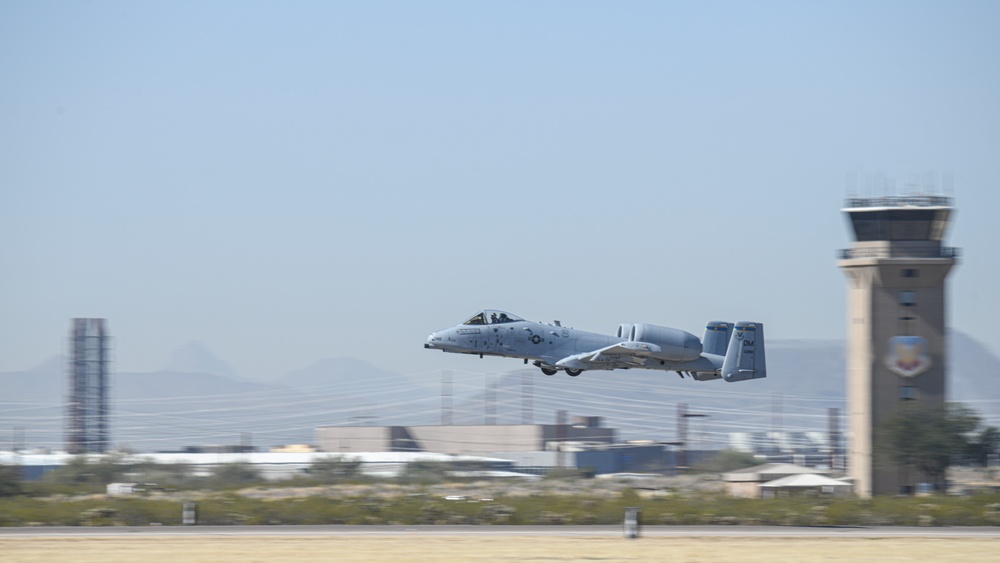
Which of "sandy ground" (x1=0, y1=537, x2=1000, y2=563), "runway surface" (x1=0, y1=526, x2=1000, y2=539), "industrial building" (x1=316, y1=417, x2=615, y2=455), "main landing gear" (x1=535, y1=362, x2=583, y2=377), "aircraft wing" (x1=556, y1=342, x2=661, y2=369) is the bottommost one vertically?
"industrial building" (x1=316, y1=417, x2=615, y2=455)

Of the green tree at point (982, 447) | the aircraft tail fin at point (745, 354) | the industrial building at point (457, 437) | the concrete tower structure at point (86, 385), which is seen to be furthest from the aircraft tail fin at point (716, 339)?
the concrete tower structure at point (86, 385)

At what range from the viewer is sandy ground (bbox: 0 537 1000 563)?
4584cm

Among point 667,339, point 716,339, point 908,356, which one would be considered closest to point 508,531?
point 667,339

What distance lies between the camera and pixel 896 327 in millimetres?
113312

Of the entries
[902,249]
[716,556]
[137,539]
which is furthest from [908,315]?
[137,539]

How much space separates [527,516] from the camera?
62031mm

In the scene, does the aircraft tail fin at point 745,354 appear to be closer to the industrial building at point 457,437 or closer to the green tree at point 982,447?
the green tree at point 982,447

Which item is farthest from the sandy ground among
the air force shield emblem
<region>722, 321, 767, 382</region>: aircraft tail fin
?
the air force shield emblem

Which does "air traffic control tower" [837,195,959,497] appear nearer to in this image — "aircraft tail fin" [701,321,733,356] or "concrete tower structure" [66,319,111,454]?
"aircraft tail fin" [701,321,733,356]

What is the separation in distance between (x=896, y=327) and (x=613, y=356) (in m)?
66.1

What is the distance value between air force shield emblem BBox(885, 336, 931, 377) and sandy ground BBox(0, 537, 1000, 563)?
60.2 m

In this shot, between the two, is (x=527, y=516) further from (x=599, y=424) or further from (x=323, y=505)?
(x=599, y=424)

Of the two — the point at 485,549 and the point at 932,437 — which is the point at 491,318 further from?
the point at 932,437

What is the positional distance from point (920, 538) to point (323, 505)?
29.9 m
